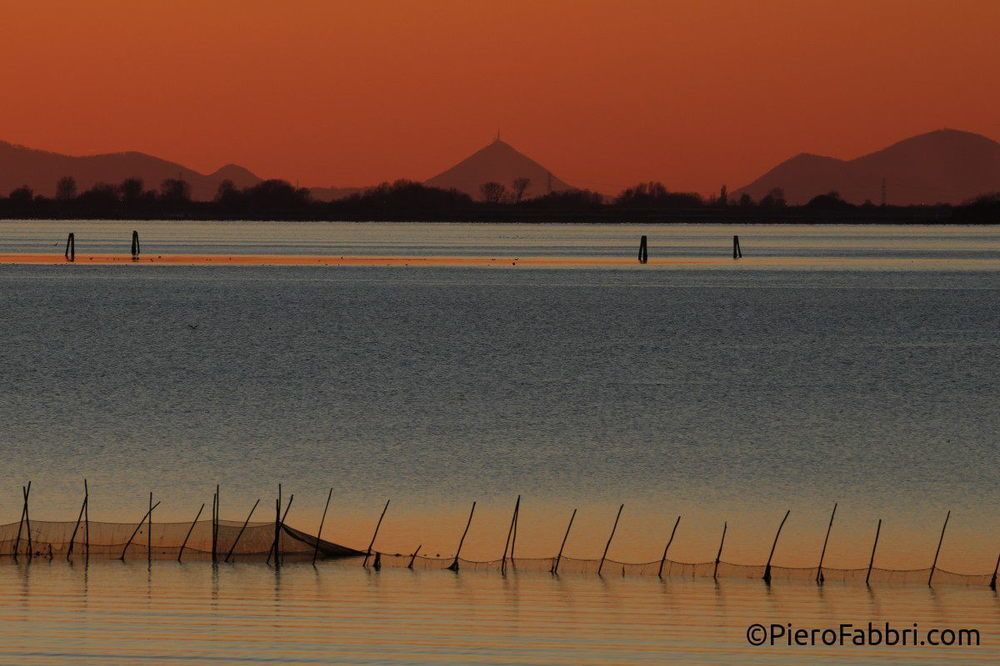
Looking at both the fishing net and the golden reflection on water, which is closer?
the golden reflection on water

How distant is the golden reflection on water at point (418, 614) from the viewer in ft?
75.7

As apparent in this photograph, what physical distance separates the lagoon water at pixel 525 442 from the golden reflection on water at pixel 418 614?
0.34 feet

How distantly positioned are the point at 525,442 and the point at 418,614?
26597mm

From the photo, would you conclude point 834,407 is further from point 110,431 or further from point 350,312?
point 350,312

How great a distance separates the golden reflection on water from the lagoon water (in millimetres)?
103

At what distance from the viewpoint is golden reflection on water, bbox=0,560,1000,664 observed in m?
23.1

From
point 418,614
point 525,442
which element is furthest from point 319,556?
point 525,442

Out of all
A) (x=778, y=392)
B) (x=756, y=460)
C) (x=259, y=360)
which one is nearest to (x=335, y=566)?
(x=756, y=460)

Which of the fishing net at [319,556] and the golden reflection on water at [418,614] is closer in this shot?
the golden reflection on water at [418,614]

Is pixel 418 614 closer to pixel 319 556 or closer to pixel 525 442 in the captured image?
pixel 319 556

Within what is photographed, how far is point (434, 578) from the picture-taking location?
28.1 meters

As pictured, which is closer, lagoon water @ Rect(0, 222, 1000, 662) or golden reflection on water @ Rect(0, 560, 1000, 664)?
golden reflection on water @ Rect(0, 560, 1000, 664)

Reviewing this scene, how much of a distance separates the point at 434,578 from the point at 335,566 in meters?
1.84

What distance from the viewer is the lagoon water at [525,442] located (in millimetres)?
26688
